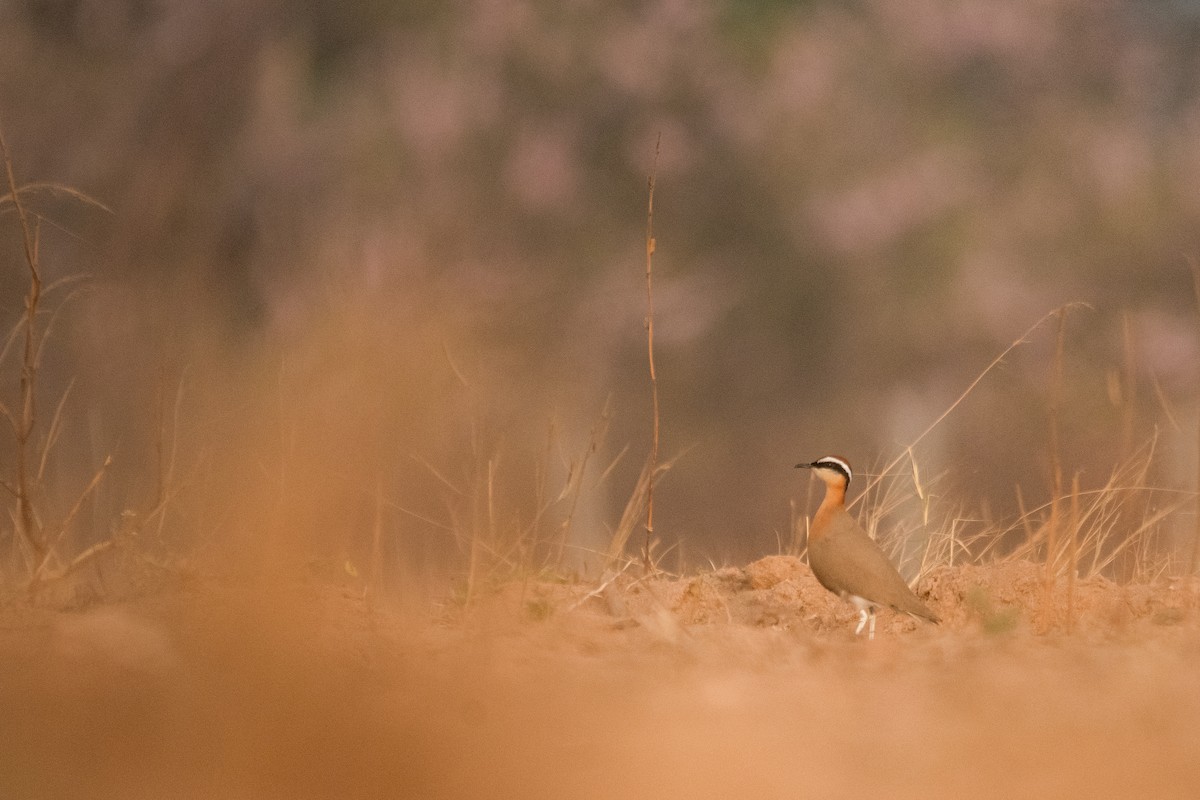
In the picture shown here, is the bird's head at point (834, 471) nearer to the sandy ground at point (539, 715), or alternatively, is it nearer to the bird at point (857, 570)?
the bird at point (857, 570)

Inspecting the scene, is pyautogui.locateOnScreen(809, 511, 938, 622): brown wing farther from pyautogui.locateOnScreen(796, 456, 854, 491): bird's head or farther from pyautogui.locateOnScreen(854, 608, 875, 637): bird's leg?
pyautogui.locateOnScreen(796, 456, 854, 491): bird's head

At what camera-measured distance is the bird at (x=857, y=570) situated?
2.17 m

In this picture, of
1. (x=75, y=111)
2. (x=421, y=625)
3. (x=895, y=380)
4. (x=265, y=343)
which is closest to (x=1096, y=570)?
(x=421, y=625)

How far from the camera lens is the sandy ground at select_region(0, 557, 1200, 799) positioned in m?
1.08

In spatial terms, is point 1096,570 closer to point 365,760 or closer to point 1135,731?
point 1135,731

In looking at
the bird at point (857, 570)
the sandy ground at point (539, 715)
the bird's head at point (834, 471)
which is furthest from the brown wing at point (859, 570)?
the sandy ground at point (539, 715)

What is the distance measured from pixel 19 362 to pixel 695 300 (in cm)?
365

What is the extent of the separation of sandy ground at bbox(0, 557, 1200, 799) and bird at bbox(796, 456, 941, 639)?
27.7 inches

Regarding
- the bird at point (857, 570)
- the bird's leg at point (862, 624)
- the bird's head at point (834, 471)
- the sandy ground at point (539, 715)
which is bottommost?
the bird's leg at point (862, 624)

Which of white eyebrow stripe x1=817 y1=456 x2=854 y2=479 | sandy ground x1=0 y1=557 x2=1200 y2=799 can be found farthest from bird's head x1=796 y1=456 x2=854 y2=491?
sandy ground x1=0 y1=557 x2=1200 y2=799

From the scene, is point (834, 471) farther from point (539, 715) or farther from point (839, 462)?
point (539, 715)

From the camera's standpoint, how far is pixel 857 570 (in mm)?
2174

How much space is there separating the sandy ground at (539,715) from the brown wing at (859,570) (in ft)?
2.31

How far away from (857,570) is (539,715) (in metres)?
1.14
